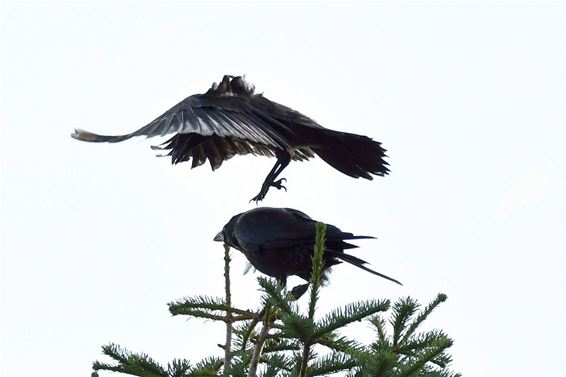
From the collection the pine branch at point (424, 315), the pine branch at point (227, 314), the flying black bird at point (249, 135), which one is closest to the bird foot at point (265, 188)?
A: the flying black bird at point (249, 135)

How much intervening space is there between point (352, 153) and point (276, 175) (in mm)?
407

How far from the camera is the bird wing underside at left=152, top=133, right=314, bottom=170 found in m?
4.96

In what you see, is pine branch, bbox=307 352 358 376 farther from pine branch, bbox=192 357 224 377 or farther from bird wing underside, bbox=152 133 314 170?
bird wing underside, bbox=152 133 314 170

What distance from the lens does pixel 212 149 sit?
5102mm

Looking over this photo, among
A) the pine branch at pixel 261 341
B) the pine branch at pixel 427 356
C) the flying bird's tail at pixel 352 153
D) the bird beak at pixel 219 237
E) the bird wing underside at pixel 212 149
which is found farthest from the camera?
the bird wing underside at pixel 212 149

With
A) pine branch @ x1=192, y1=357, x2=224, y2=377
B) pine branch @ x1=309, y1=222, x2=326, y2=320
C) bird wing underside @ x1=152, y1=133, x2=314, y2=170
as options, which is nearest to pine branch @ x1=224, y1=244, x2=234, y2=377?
pine branch @ x1=192, y1=357, x2=224, y2=377

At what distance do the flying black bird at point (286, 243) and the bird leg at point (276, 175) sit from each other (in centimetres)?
46

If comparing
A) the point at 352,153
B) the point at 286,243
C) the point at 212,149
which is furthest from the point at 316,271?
the point at 212,149

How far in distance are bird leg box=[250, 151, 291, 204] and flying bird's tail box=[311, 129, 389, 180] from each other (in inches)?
8.1

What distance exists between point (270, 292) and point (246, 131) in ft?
4.09

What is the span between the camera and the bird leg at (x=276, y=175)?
4.65 m

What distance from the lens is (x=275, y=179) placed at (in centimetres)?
472

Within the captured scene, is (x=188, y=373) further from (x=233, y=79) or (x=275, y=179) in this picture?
(x=233, y=79)

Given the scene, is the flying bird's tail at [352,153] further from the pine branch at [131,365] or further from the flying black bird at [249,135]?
the pine branch at [131,365]
